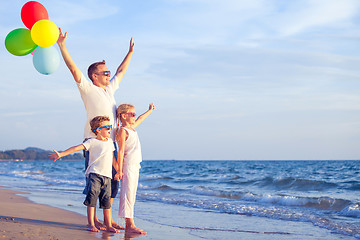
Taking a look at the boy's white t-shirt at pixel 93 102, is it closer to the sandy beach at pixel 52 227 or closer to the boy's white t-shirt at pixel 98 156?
the boy's white t-shirt at pixel 98 156

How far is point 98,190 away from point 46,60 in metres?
1.45

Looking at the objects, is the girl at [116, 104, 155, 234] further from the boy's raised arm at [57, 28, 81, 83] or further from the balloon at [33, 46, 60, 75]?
the balloon at [33, 46, 60, 75]

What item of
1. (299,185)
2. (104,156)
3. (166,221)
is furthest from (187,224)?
(299,185)

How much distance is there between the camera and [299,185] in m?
14.4

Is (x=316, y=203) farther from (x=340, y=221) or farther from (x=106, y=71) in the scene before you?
(x=106, y=71)

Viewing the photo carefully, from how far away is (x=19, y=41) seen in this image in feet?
14.1

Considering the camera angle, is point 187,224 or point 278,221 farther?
point 278,221

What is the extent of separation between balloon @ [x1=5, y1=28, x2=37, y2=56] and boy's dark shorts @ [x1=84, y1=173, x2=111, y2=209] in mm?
1517

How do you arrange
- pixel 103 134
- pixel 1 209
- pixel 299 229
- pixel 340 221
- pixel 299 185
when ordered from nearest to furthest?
pixel 103 134 → pixel 299 229 → pixel 1 209 → pixel 340 221 → pixel 299 185

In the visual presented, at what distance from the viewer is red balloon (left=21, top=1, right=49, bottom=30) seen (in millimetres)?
4332

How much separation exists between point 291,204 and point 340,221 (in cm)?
277

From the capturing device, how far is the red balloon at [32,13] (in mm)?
4332

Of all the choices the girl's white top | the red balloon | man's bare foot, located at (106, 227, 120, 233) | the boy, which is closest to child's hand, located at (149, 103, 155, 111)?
the girl's white top

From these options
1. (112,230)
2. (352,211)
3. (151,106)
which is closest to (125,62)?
(151,106)
